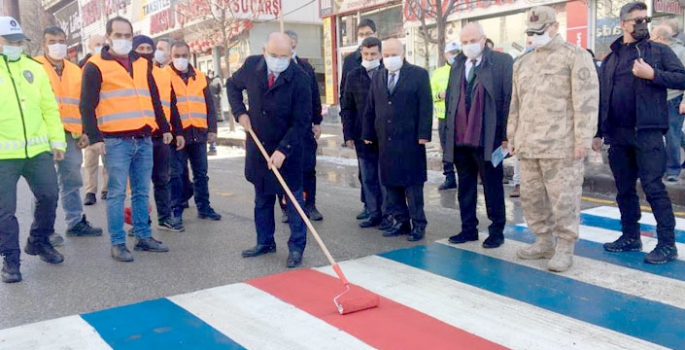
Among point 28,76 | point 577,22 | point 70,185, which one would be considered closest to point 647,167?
point 28,76

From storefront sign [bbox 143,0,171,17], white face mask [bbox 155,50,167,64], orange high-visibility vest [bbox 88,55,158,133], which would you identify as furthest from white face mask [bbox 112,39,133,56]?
storefront sign [bbox 143,0,171,17]

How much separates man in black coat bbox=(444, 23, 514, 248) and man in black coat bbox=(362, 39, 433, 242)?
289mm

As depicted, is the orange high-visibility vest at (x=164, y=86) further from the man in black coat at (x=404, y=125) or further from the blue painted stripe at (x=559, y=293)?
the blue painted stripe at (x=559, y=293)

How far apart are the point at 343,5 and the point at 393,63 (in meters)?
15.4

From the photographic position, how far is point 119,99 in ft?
18.7

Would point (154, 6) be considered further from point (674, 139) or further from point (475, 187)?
point (475, 187)

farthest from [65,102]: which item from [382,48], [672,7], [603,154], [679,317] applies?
[672,7]

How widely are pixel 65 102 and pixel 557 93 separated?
208 inches

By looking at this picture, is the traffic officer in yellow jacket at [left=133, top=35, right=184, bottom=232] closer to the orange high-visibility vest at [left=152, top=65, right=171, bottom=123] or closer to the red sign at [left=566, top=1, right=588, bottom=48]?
the orange high-visibility vest at [left=152, top=65, right=171, bottom=123]

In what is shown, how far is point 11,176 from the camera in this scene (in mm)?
5016

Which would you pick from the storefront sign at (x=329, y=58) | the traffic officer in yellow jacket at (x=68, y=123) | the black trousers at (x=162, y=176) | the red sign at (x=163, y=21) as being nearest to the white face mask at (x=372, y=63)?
the black trousers at (x=162, y=176)

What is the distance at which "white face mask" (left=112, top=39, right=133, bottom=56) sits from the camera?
564cm

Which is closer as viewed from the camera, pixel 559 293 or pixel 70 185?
pixel 559 293

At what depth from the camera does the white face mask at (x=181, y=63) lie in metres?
7.20
